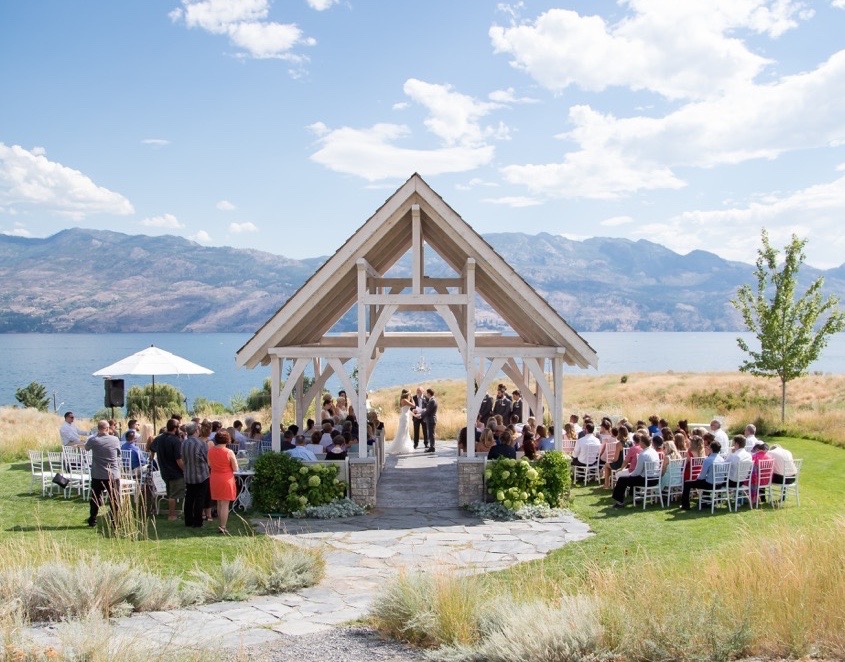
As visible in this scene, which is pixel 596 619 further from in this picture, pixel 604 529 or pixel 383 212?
pixel 383 212

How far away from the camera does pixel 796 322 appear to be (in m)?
24.5

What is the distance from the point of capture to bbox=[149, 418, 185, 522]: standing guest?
40.1ft

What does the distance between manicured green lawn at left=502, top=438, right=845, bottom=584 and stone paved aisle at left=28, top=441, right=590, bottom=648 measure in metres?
0.44

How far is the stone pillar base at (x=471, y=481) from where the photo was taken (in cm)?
1290

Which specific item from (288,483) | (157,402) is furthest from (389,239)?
(157,402)

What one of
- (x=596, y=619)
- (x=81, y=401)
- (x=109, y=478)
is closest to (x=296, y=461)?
(x=109, y=478)

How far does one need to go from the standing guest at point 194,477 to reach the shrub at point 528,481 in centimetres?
448

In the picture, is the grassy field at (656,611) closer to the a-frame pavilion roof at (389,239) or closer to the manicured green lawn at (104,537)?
the manicured green lawn at (104,537)

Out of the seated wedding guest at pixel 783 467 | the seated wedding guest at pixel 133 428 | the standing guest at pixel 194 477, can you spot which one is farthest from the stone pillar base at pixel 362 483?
the seated wedding guest at pixel 783 467

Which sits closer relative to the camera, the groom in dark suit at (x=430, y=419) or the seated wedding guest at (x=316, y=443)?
the seated wedding guest at (x=316, y=443)

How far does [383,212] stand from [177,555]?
6.09m

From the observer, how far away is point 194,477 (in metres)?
11.6

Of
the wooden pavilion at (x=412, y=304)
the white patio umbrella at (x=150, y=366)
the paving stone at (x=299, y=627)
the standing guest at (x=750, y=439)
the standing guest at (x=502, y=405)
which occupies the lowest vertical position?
the paving stone at (x=299, y=627)

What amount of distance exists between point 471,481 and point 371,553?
10.7 feet
